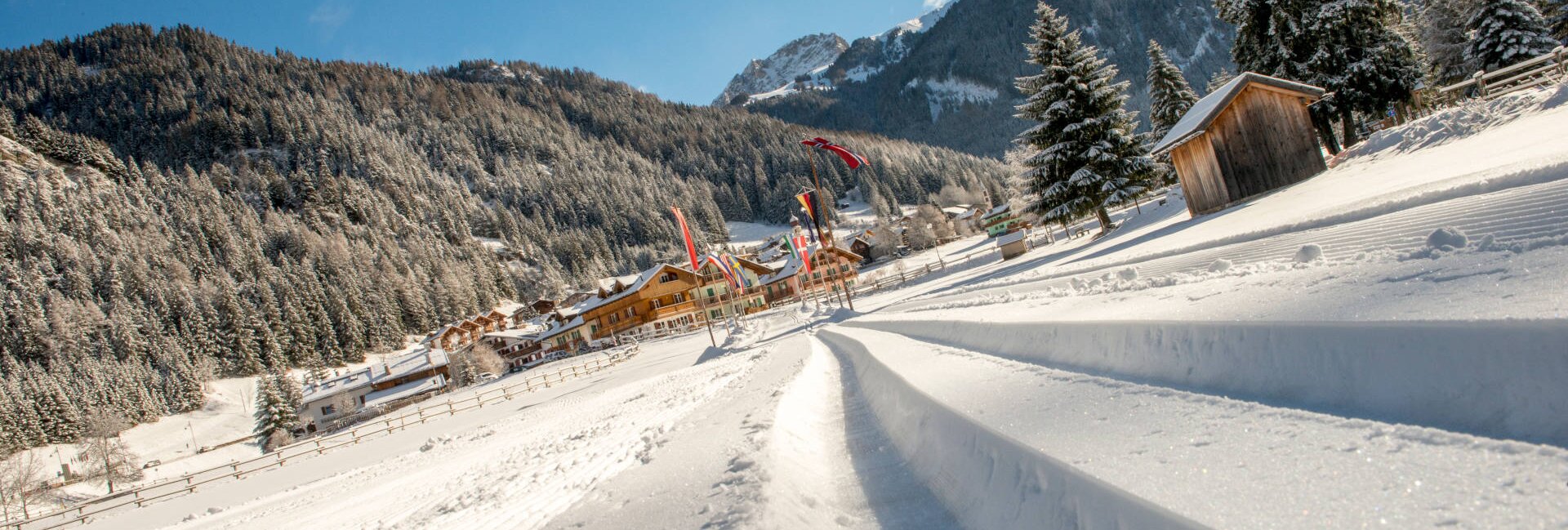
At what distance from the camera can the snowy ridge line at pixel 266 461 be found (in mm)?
22108

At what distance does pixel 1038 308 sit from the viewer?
823cm

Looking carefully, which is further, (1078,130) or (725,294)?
(725,294)

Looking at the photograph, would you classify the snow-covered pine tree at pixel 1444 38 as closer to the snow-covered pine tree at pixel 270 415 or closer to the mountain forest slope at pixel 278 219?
the snow-covered pine tree at pixel 270 415

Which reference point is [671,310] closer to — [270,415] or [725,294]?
[725,294]

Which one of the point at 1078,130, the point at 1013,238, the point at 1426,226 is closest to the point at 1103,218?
the point at 1078,130

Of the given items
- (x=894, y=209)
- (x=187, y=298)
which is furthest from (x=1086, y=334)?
(x=894, y=209)

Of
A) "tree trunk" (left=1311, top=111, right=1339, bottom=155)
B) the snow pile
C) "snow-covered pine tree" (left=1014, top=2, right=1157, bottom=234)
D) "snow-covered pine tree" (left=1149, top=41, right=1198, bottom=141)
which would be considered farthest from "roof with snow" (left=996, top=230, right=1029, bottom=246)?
the snow pile

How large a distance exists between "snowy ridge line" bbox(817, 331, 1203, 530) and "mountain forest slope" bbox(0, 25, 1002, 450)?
265 ft

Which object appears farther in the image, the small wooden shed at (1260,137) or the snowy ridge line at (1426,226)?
the small wooden shed at (1260,137)

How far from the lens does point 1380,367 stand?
284 cm

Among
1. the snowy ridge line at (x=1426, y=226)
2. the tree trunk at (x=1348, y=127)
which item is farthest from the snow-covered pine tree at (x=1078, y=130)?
the snowy ridge line at (x=1426, y=226)

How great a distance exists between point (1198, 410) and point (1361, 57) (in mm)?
31498

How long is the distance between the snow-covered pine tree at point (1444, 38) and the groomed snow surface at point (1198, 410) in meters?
32.8

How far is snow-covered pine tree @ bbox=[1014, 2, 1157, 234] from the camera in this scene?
92.5 ft
